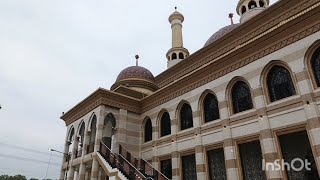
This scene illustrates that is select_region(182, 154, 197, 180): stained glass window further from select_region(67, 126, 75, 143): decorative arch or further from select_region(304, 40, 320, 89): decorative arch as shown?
select_region(67, 126, 75, 143): decorative arch

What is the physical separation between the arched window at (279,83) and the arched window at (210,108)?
301 cm

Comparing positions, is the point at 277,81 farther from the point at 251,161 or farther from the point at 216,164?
the point at 216,164

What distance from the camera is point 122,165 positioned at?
1359 cm

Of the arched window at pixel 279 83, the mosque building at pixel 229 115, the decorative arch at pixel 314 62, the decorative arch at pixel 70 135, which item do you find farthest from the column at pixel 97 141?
the decorative arch at pixel 314 62

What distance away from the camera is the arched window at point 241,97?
11984 millimetres

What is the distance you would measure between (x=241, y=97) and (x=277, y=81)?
73.9 inches

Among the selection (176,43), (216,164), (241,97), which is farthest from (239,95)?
(176,43)

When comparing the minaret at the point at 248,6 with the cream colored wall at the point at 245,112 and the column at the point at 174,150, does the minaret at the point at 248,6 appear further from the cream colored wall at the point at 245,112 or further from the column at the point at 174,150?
the column at the point at 174,150

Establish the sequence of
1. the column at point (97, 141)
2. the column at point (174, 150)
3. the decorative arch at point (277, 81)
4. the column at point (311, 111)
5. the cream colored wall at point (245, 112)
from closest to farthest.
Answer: the column at point (311, 111)
the cream colored wall at point (245, 112)
the decorative arch at point (277, 81)
the column at point (174, 150)
the column at point (97, 141)

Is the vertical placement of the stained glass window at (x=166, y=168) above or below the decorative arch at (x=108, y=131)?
below

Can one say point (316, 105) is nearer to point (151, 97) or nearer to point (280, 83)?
point (280, 83)

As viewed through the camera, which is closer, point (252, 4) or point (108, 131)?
point (108, 131)

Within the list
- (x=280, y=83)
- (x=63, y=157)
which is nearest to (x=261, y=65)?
(x=280, y=83)

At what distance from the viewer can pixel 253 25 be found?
15.7 meters
